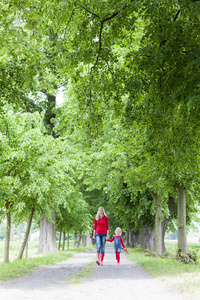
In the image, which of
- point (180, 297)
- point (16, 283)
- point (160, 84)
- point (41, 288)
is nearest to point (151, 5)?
point (160, 84)

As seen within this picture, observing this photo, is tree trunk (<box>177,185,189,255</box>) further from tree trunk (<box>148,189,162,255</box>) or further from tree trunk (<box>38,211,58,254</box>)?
tree trunk (<box>38,211,58,254</box>)

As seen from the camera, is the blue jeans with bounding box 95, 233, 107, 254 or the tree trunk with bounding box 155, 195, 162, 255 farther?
the tree trunk with bounding box 155, 195, 162, 255

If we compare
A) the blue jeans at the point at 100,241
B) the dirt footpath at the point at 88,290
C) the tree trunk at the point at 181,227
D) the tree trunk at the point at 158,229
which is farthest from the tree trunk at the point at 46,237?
the dirt footpath at the point at 88,290

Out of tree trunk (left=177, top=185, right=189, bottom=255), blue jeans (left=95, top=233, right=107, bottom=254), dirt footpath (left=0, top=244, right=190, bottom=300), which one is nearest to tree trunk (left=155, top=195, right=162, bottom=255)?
tree trunk (left=177, top=185, right=189, bottom=255)

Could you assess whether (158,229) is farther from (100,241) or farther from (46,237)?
(100,241)

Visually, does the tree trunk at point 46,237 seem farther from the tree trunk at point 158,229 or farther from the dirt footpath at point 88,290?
the dirt footpath at point 88,290

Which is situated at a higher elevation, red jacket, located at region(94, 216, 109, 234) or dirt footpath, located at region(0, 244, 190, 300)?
red jacket, located at region(94, 216, 109, 234)

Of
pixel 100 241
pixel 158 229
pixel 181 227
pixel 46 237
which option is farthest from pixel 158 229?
pixel 100 241

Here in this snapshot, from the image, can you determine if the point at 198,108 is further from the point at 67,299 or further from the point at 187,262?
the point at 187,262

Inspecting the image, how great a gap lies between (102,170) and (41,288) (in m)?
14.5

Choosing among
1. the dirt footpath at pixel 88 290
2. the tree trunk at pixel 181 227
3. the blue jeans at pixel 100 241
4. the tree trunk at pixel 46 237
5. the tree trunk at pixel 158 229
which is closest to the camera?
the dirt footpath at pixel 88 290

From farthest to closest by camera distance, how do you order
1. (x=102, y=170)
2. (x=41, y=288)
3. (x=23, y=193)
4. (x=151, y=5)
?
(x=102, y=170) < (x=23, y=193) < (x=41, y=288) < (x=151, y=5)

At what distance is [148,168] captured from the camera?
13.3 m

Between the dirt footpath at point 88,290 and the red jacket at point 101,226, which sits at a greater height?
the red jacket at point 101,226
